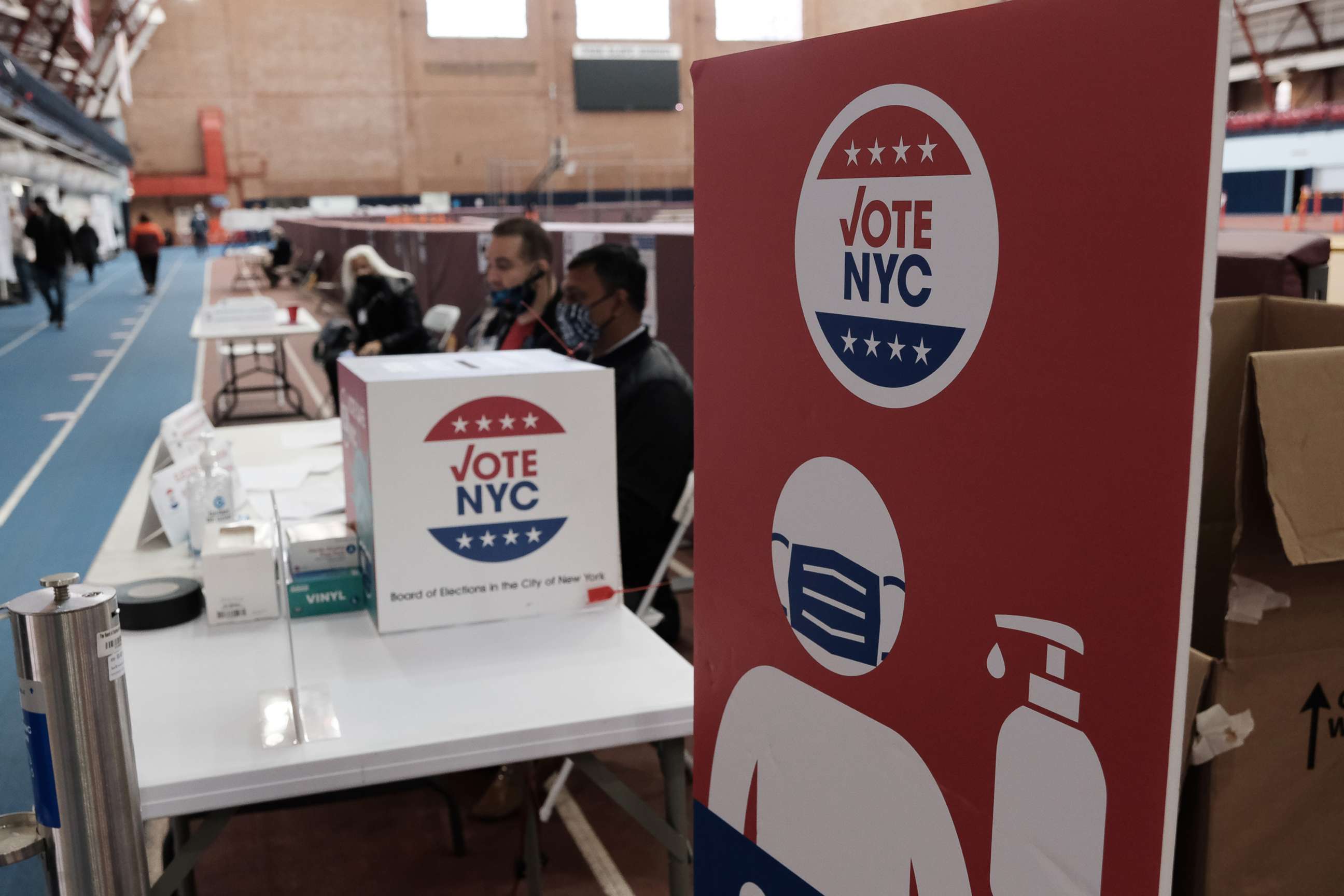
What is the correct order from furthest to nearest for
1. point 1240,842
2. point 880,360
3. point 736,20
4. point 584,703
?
1. point 736,20
2. point 584,703
3. point 1240,842
4. point 880,360

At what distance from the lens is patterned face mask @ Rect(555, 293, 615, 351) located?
379 centimetres

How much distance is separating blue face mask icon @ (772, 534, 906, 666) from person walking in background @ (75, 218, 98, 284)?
836 inches

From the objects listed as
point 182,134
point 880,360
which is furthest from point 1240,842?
point 182,134

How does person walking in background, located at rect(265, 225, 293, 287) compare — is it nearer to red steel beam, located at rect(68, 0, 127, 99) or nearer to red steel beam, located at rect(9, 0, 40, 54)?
red steel beam, located at rect(9, 0, 40, 54)

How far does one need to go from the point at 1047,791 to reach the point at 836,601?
0.27m

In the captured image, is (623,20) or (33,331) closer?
(33,331)

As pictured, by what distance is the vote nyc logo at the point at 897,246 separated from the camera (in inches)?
32.9

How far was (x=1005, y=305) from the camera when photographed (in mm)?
813

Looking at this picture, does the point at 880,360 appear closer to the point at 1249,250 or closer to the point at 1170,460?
the point at 1170,460

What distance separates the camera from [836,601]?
41.4 inches

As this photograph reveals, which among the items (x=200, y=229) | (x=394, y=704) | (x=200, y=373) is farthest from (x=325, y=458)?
(x=200, y=229)

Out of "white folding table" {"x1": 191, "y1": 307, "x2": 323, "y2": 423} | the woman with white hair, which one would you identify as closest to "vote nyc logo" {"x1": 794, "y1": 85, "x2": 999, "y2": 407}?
the woman with white hair

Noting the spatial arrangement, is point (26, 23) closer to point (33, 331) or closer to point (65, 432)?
point (33, 331)

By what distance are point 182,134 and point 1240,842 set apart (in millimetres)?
32764
